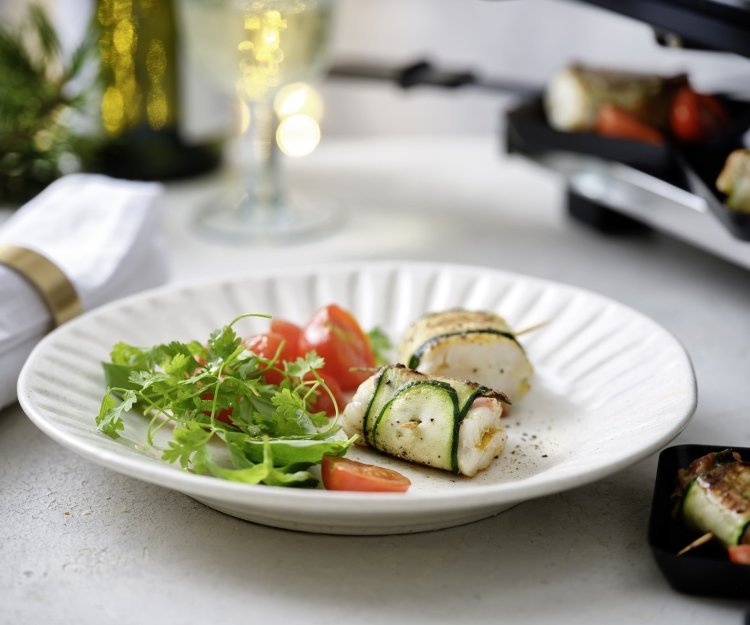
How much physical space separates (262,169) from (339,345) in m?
0.82

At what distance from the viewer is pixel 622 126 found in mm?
1435

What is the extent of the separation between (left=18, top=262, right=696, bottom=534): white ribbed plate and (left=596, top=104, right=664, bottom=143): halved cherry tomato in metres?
0.39

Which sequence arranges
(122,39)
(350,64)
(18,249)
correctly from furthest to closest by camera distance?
1. (350,64)
2. (122,39)
3. (18,249)

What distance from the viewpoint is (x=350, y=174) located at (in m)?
1.98

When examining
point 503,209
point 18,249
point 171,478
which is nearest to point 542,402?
point 171,478

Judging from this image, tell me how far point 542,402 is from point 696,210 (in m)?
0.42

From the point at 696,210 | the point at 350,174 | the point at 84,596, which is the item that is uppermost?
the point at 696,210

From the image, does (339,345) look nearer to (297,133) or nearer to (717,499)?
(717,499)

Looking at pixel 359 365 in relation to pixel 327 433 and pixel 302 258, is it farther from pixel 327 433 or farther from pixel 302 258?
pixel 302 258

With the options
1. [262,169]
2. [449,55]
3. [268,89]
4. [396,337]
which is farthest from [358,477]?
[449,55]

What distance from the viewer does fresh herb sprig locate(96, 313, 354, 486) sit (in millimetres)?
774

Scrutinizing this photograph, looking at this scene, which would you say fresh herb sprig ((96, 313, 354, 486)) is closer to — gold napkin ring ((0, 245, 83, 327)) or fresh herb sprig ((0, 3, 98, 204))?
gold napkin ring ((0, 245, 83, 327))

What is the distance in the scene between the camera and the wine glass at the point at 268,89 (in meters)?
1.51

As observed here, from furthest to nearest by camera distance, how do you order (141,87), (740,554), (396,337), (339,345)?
(141,87), (396,337), (339,345), (740,554)
